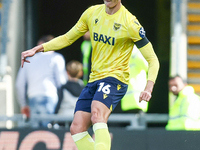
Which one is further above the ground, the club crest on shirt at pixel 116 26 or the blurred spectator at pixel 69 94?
the club crest on shirt at pixel 116 26

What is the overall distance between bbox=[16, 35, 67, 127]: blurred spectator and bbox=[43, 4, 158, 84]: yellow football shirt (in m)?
2.75

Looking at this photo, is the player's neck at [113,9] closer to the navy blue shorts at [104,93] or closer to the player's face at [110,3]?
the player's face at [110,3]

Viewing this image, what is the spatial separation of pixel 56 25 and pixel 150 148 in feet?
23.2

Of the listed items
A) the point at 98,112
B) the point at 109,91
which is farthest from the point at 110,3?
the point at 98,112

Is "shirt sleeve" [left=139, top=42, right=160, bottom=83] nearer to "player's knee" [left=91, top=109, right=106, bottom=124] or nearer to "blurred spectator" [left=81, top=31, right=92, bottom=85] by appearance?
"player's knee" [left=91, top=109, right=106, bottom=124]

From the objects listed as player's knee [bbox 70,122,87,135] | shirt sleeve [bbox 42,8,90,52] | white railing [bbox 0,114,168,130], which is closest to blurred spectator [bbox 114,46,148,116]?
white railing [bbox 0,114,168,130]

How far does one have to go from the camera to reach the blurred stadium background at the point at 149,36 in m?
6.99

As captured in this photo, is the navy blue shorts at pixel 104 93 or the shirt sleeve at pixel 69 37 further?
the shirt sleeve at pixel 69 37

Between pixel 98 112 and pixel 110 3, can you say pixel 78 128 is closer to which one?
pixel 98 112

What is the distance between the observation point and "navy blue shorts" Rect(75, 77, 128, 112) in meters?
4.96

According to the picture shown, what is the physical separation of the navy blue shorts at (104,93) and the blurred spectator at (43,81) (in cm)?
272

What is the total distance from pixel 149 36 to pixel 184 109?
18.6ft

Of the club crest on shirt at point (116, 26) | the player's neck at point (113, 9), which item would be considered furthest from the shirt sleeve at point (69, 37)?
the club crest on shirt at point (116, 26)

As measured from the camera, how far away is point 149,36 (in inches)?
501
